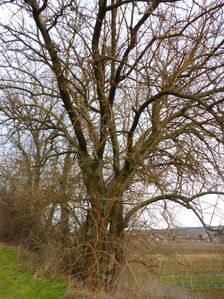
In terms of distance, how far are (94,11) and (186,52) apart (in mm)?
2135

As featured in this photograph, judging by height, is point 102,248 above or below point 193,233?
below

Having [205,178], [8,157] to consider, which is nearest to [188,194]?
[205,178]

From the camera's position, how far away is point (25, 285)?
8.64 metres

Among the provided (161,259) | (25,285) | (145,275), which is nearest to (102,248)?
(145,275)

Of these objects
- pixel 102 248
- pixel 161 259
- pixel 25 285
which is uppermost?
pixel 102 248

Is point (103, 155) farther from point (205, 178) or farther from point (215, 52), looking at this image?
point (215, 52)

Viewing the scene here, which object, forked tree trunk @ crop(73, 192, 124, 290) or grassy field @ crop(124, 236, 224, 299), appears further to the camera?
forked tree trunk @ crop(73, 192, 124, 290)

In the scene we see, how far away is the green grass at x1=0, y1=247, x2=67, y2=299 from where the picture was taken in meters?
7.66

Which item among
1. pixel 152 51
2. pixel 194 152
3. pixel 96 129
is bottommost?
pixel 194 152

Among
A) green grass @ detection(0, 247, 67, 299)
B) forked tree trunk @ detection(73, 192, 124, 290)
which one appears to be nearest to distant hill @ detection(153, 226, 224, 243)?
forked tree trunk @ detection(73, 192, 124, 290)

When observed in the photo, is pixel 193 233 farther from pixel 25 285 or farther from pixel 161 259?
pixel 25 285

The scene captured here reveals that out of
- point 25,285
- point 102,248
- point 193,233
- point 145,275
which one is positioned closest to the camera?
point 193,233

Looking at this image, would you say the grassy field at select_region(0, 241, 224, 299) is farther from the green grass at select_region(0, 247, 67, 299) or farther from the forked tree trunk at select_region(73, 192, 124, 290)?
the forked tree trunk at select_region(73, 192, 124, 290)

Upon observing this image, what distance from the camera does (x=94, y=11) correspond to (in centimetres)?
802
